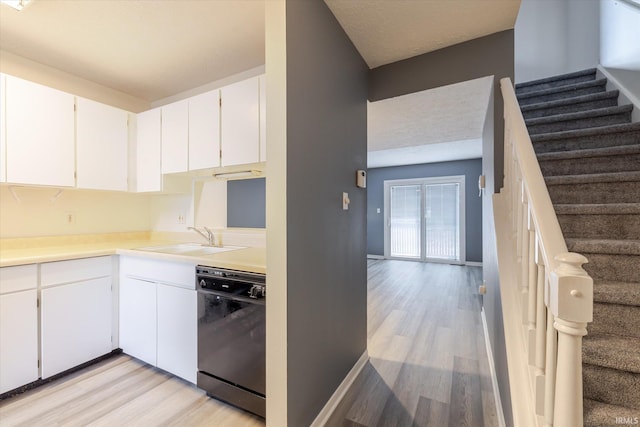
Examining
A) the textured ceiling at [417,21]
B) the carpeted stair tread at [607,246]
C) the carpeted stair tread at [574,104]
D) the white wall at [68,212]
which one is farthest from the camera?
the carpeted stair tread at [574,104]

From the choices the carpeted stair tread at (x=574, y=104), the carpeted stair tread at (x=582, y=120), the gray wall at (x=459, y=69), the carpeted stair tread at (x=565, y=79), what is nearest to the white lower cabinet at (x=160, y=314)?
the gray wall at (x=459, y=69)

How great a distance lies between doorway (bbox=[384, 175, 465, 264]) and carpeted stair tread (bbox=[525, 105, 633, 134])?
3817 millimetres

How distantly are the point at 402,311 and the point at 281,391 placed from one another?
2.34 metres

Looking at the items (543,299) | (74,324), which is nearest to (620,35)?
(543,299)

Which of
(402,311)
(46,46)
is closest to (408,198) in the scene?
(402,311)

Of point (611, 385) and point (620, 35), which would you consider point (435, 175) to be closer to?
point (620, 35)

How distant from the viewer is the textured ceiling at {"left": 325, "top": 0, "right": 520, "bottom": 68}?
4.96 ft

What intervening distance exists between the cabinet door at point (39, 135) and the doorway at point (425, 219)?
5.88m

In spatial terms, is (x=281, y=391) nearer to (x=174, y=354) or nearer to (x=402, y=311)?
(x=174, y=354)

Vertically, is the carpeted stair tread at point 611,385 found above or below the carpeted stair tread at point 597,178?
below

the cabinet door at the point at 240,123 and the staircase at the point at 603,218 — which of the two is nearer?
Result: the staircase at the point at 603,218

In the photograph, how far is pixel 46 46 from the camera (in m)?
1.99

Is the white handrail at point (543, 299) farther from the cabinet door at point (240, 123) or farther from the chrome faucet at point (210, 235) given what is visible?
the chrome faucet at point (210, 235)

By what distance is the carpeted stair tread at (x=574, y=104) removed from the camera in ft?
7.19
